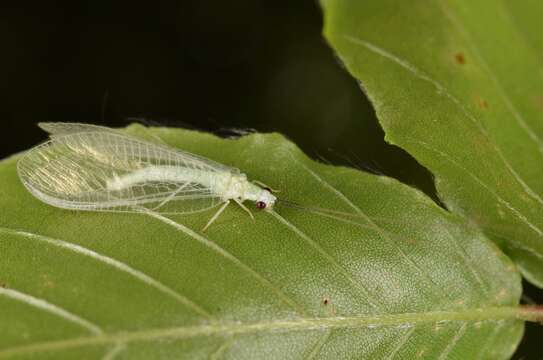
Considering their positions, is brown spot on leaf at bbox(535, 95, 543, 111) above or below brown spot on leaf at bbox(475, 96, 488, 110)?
above

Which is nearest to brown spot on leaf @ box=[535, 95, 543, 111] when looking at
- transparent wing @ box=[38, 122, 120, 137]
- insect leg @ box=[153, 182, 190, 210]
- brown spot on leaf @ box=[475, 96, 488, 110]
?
brown spot on leaf @ box=[475, 96, 488, 110]

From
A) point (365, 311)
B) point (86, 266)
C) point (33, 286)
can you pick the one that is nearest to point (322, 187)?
point (365, 311)

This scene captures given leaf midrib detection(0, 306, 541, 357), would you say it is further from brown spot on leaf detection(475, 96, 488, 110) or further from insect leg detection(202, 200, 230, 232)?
brown spot on leaf detection(475, 96, 488, 110)

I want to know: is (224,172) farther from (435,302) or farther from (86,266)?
(435,302)

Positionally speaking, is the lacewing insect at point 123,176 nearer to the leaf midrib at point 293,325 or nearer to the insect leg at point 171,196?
the insect leg at point 171,196

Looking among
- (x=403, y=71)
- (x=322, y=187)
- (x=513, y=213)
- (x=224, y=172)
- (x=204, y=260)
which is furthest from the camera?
(x=224, y=172)

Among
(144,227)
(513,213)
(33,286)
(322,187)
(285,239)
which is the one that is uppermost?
(513,213)

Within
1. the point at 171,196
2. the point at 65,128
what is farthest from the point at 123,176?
the point at 171,196
